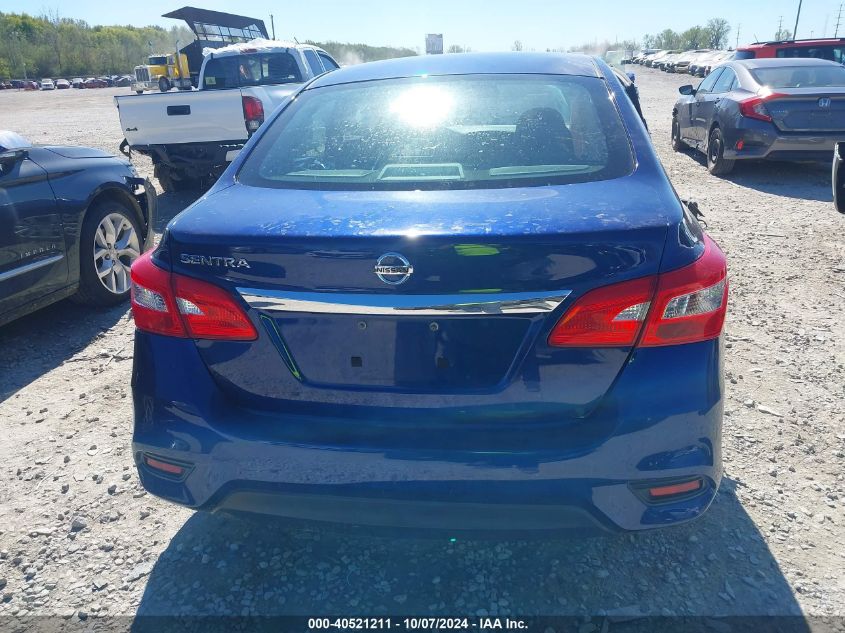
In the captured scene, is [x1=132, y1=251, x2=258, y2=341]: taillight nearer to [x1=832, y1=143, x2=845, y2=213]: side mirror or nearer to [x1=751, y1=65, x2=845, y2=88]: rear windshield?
[x1=832, y1=143, x2=845, y2=213]: side mirror

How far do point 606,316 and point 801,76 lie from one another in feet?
30.8

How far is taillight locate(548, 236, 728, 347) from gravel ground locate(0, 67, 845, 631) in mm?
691

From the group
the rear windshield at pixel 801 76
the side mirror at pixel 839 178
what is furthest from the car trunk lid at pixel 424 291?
the rear windshield at pixel 801 76

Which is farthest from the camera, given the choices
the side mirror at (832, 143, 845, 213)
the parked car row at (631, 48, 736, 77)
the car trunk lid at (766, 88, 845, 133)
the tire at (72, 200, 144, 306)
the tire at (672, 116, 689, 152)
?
the parked car row at (631, 48, 736, 77)

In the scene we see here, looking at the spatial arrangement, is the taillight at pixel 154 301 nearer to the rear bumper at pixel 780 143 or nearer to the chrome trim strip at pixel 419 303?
the chrome trim strip at pixel 419 303

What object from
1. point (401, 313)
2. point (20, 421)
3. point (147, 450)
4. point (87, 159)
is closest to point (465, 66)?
point (401, 313)

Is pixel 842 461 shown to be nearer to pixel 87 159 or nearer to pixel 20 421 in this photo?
pixel 20 421

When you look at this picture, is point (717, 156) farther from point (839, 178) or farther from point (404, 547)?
point (404, 547)

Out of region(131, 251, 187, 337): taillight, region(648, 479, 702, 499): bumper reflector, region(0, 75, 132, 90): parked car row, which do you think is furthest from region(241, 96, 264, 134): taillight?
region(0, 75, 132, 90): parked car row

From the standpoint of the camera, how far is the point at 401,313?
5.65 feet

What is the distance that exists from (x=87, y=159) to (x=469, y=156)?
146 inches

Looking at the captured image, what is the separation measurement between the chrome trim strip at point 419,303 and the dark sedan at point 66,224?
3.05 meters

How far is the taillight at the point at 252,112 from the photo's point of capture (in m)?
7.80

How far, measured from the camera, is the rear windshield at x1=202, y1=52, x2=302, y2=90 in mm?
10023
